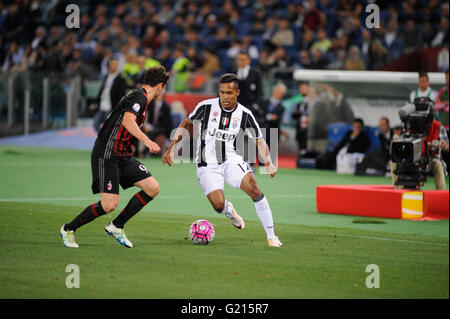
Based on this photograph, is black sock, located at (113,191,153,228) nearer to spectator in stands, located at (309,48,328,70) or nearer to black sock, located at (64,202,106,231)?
black sock, located at (64,202,106,231)

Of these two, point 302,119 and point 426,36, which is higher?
point 426,36

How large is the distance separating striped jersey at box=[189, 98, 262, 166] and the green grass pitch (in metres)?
1.01

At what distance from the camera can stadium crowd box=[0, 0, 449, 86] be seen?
22.3 metres

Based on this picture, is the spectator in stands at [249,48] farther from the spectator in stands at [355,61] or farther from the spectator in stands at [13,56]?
the spectator in stands at [13,56]

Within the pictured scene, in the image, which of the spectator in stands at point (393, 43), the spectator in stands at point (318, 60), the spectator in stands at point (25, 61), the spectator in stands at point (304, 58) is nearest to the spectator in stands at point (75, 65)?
the spectator in stands at point (25, 61)

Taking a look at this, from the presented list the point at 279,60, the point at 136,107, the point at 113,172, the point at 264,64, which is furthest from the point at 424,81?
the point at 264,64

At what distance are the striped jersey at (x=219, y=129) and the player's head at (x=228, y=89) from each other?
111mm

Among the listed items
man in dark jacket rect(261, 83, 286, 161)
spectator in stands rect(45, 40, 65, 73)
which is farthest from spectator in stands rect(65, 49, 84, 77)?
man in dark jacket rect(261, 83, 286, 161)

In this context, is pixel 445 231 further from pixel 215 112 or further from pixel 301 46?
pixel 301 46

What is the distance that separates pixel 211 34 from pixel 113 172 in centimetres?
1901

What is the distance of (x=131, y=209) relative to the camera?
958 centimetres

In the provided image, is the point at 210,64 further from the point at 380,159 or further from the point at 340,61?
the point at 380,159

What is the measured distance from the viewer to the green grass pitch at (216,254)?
23.8 ft

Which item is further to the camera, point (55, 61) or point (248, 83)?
point (55, 61)
